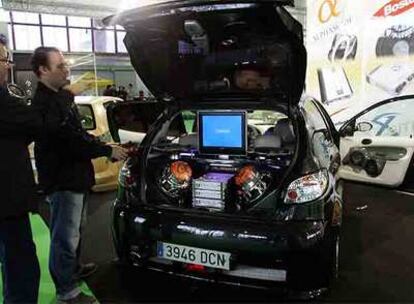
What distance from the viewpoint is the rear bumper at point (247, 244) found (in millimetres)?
2049

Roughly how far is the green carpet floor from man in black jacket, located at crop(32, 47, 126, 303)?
9.9 inches

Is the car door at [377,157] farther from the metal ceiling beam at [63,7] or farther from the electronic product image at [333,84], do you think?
the metal ceiling beam at [63,7]

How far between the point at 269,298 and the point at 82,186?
127 cm

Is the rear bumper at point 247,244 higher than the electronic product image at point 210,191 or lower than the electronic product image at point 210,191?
lower

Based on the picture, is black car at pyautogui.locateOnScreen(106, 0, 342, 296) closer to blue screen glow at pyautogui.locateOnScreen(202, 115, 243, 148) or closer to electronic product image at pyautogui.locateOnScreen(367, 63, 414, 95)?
blue screen glow at pyautogui.locateOnScreen(202, 115, 243, 148)

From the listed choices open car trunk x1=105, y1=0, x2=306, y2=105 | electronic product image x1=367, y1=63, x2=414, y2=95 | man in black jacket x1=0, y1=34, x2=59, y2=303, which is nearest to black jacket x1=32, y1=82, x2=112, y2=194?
man in black jacket x1=0, y1=34, x2=59, y2=303

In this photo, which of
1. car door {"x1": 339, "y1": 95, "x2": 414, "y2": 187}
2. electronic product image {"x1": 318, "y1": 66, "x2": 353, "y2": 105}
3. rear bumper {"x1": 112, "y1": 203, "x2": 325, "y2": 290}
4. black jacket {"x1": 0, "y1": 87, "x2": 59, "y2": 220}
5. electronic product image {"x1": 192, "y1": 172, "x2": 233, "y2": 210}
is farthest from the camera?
electronic product image {"x1": 318, "y1": 66, "x2": 353, "y2": 105}

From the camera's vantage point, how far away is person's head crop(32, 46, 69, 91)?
219cm

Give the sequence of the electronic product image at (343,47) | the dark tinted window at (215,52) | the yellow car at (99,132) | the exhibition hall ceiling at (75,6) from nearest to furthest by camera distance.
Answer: the dark tinted window at (215,52) < the yellow car at (99,132) < the electronic product image at (343,47) < the exhibition hall ceiling at (75,6)

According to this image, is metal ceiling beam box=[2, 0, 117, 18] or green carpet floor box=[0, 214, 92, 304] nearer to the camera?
green carpet floor box=[0, 214, 92, 304]

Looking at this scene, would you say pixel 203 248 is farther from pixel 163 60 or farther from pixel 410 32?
pixel 410 32

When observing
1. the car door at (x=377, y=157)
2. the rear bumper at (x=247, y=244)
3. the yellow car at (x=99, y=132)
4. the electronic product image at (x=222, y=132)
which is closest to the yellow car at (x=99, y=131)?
the yellow car at (x=99, y=132)

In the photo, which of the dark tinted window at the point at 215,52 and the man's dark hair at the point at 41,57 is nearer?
the man's dark hair at the point at 41,57

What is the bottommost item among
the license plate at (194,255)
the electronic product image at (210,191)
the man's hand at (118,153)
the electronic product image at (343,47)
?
the license plate at (194,255)
